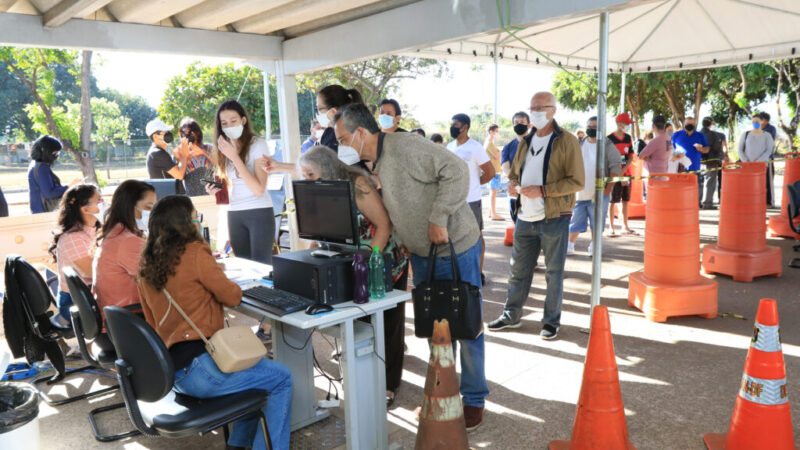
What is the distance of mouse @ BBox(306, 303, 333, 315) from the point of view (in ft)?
8.03

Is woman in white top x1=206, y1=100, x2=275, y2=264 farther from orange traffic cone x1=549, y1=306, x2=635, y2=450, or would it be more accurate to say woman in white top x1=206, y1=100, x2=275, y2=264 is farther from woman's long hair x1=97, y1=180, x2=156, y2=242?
orange traffic cone x1=549, y1=306, x2=635, y2=450

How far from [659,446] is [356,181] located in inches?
76.1

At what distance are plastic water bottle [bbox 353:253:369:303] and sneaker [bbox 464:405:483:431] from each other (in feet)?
2.94

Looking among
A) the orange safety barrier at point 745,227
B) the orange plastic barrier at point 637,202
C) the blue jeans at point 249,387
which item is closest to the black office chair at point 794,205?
the orange safety barrier at point 745,227

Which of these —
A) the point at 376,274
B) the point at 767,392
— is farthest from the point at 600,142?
the point at 376,274

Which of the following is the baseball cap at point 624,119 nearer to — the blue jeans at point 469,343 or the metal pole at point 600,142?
the metal pole at point 600,142

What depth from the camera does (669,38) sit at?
295 inches

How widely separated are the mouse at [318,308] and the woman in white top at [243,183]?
66.8 inches

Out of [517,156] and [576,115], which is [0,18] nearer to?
[517,156]

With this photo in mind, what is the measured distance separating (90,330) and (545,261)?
2.89m

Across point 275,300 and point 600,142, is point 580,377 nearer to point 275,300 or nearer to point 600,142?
point 600,142

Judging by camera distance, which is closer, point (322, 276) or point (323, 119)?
point (322, 276)

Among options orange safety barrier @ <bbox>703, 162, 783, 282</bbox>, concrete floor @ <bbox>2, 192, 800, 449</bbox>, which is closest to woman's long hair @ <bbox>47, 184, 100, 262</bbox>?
concrete floor @ <bbox>2, 192, 800, 449</bbox>

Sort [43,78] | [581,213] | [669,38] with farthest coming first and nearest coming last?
[43,78] → [669,38] → [581,213]
